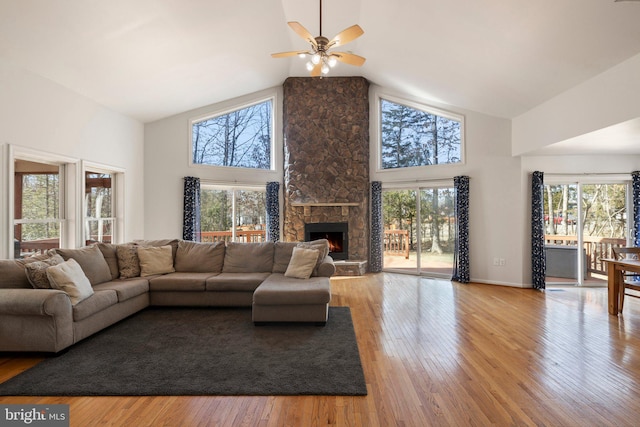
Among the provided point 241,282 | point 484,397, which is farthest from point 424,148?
→ point 484,397

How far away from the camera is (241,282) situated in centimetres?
452

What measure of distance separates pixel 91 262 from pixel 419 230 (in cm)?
597

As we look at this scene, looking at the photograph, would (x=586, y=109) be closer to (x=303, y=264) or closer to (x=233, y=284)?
(x=303, y=264)

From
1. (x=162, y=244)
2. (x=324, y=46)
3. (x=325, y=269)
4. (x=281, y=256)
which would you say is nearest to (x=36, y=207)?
(x=162, y=244)

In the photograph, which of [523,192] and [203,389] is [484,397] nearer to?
[203,389]

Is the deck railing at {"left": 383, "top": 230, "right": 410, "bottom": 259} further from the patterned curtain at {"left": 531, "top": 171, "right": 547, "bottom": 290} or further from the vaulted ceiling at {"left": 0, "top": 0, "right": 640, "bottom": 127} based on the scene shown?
the vaulted ceiling at {"left": 0, "top": 0, "right": 640, "bottom": 127}

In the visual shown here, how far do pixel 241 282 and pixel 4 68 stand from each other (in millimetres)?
3720

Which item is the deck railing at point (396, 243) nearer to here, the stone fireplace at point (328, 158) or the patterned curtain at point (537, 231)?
the stone fireplace at point (328, 158)

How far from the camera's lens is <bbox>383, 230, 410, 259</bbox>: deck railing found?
24.4ft

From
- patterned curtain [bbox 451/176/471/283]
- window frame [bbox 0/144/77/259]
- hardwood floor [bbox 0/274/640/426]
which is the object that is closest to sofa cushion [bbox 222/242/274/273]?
hardwood floor [bbox 0/274/640/426]

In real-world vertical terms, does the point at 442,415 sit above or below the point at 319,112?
below

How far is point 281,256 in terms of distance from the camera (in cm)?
506

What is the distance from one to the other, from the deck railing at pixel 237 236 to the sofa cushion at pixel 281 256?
255 cm

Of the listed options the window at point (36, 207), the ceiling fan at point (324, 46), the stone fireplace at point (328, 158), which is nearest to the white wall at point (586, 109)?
the ceiling fan at point (324, 46)
